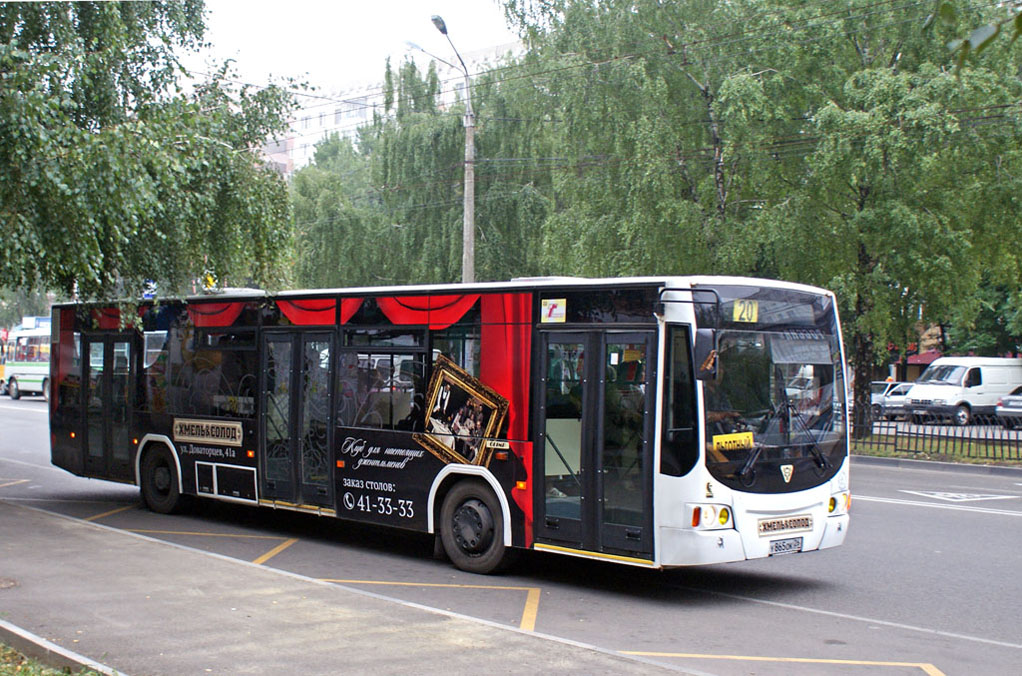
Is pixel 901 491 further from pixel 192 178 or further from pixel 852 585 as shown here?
pixel 192 178

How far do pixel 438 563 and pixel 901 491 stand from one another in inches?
353

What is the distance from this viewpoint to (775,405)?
902 cm

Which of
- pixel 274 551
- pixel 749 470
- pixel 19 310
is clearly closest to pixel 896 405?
pixel 274 551

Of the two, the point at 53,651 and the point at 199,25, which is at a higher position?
the point at 199,25

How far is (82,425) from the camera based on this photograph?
1487 centimetres

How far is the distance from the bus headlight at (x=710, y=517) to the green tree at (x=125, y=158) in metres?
6.47

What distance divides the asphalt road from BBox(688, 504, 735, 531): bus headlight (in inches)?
28.7

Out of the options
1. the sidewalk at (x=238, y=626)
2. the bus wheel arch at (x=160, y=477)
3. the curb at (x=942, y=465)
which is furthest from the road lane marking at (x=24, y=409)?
the sidewalk at (x=238, y=626)

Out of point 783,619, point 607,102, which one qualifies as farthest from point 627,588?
point 607,102

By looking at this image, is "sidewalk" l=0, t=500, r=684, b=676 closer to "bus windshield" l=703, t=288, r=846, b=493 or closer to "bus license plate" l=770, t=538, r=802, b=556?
"bus windshield" l=703, t=288, r=846, b=493

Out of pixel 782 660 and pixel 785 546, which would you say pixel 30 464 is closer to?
pixel 785 546

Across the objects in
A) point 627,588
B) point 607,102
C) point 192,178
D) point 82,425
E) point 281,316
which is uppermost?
point 607,102

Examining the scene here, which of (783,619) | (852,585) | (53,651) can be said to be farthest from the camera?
(852,585)

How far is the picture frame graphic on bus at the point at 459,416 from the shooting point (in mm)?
9820
